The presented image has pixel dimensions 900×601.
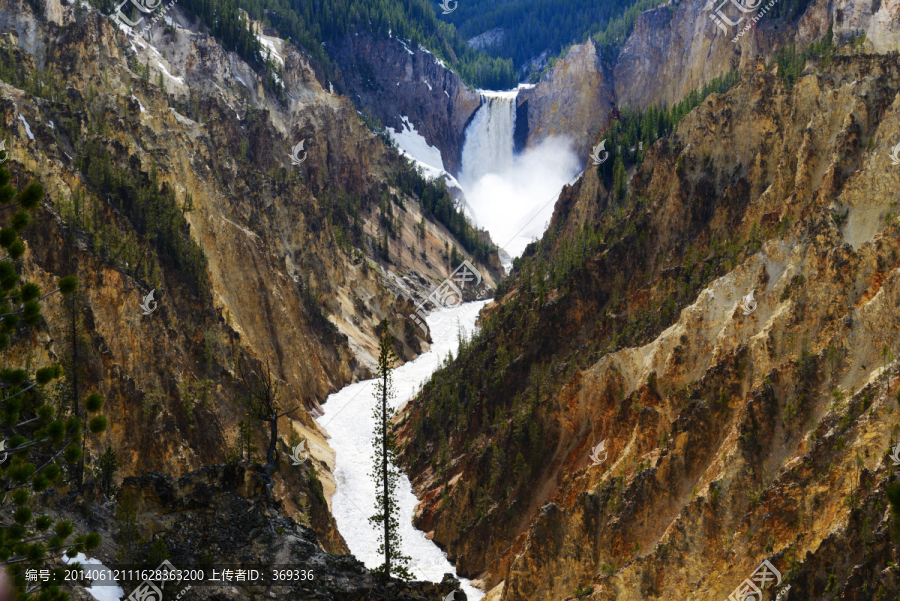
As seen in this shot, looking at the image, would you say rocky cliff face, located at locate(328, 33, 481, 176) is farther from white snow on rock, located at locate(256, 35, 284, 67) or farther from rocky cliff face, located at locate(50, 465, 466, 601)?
rocky cliff face, located at locate(50, 465, 466, 601)

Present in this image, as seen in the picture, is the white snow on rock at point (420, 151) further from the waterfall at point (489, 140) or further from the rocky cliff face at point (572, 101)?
the rocky cliff face at point (572, 101)

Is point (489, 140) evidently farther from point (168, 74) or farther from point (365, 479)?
point (365, 479)

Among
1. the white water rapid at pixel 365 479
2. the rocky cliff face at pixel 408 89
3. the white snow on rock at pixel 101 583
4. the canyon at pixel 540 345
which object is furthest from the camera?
the rocky cliff face at pixel 408 89

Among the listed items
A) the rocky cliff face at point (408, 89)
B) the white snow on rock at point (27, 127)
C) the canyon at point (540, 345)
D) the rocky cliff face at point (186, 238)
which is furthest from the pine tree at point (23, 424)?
the rocky cliff face at point (408, 89)

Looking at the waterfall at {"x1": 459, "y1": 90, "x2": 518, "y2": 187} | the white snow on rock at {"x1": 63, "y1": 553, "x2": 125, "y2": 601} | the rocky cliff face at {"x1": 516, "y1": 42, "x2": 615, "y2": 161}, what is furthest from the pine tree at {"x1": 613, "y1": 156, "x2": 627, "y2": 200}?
the waterfall at {"x1": 459, "y1": 90, "x2": 518, "y2": 187}

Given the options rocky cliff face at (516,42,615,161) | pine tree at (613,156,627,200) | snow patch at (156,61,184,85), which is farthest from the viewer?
rocky cliff face at (516,42,615,161)
